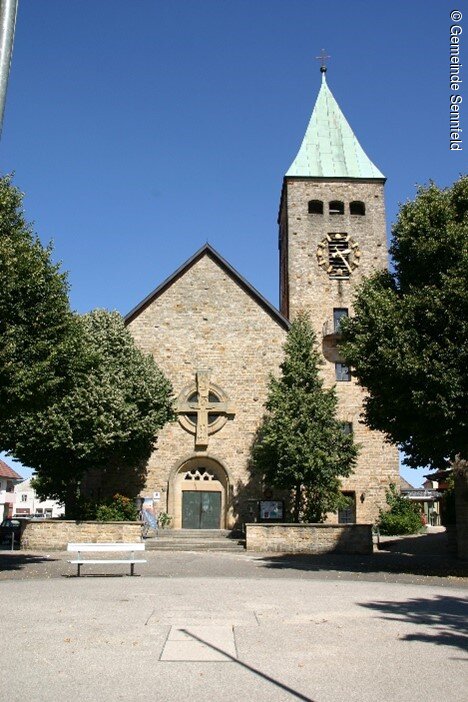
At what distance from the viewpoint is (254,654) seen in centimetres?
712

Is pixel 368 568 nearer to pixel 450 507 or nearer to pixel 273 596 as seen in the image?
pixel 273 596

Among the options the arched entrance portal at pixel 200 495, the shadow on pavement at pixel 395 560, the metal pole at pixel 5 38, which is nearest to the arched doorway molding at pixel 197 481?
the arched entrance portal at pixel 200 495

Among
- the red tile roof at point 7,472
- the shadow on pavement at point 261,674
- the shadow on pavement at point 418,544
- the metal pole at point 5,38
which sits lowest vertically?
the shadow on pavement at point 261,674

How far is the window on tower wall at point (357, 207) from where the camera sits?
35656 millimetres

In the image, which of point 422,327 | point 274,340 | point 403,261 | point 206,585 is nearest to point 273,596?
point 206,585

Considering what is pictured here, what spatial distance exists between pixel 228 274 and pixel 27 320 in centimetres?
1691

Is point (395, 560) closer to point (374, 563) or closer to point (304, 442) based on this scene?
point (374, 563)

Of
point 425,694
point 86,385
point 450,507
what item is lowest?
point 425,694

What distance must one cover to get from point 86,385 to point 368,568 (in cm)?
1249

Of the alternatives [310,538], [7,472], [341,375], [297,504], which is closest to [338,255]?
[341,375]

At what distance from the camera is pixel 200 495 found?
29.4 metres

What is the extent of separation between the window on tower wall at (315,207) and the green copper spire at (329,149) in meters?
1.43

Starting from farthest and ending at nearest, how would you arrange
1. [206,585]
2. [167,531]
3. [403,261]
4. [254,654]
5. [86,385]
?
[167,531] < [86,385] < [403,261] < [206,585] < [254,654]

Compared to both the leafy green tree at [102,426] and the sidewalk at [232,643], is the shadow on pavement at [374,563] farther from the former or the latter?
the leafy green tree at [102,426]
